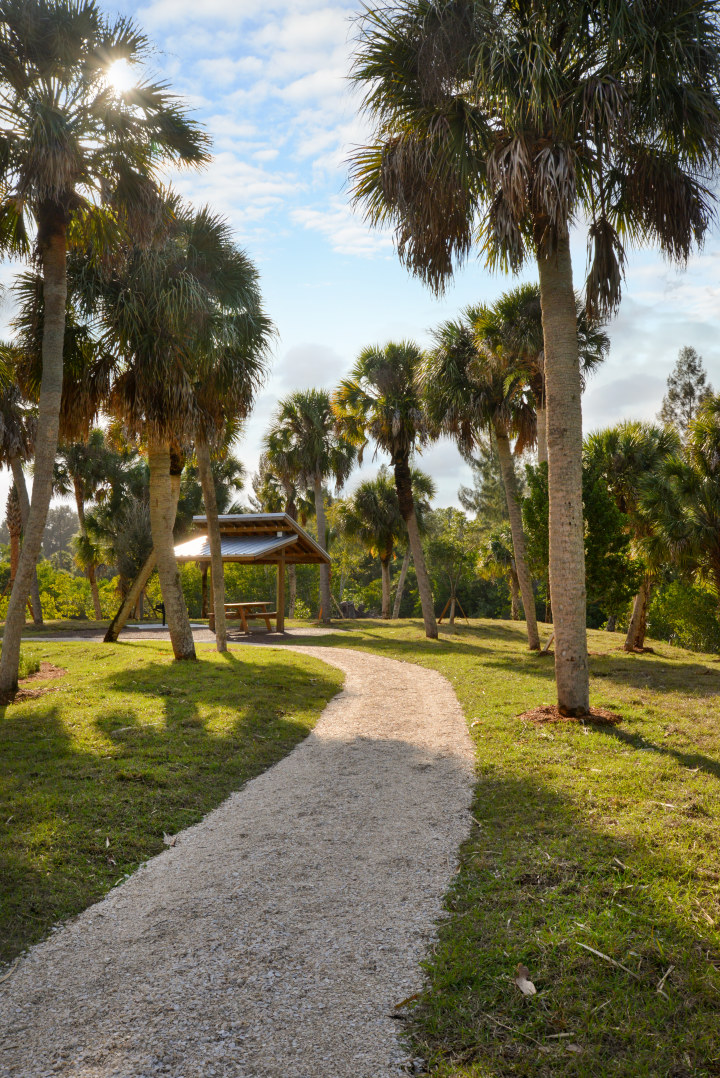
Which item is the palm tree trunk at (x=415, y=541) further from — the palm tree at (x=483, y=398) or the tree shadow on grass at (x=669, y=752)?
the tree shadow on grass at (x=669, y=752)

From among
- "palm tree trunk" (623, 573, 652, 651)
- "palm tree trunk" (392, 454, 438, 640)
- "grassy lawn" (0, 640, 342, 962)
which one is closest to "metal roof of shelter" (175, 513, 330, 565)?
"palm tree trunk" (392, 454, 438, 640)

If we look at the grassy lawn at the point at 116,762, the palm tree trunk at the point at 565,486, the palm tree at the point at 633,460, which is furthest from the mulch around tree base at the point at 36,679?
the palm tree at the point at 633,460

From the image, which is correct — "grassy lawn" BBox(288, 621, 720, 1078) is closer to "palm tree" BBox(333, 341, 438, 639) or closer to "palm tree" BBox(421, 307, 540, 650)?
"palm tree" BBox(421, 307, 540, 650)

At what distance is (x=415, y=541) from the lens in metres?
21.4

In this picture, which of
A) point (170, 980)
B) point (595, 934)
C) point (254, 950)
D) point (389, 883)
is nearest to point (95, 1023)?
point (170, 980)

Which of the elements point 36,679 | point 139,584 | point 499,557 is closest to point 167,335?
point 36,679

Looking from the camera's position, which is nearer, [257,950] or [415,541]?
[257,950]

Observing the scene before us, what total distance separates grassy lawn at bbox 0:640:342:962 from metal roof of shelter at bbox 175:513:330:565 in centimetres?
1051

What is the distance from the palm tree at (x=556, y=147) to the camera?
→ 272 inches

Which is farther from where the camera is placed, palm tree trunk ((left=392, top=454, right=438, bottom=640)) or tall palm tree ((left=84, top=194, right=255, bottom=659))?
palm tree trunk ((left=392, top=454, right=438, bottom=640))

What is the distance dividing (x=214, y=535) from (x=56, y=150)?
29.1ft

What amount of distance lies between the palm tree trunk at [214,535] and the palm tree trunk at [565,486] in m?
9.02

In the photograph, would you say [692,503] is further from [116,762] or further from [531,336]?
[116,762]

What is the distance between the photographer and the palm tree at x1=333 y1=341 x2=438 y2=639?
2130 cm
